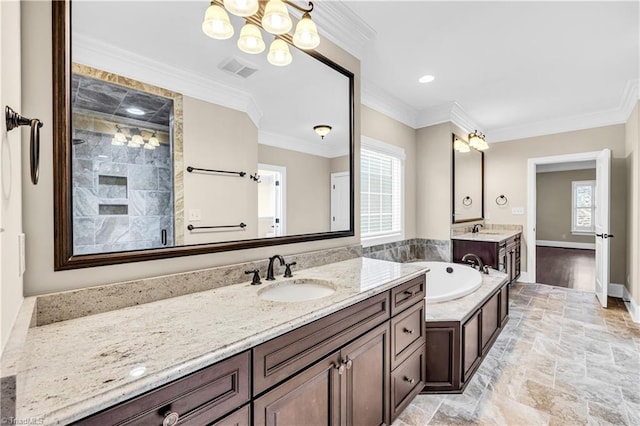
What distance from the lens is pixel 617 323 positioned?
3254mm

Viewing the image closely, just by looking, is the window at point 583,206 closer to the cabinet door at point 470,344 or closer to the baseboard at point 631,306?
the baseboard at point 631,306

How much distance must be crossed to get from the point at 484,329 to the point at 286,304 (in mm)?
2183

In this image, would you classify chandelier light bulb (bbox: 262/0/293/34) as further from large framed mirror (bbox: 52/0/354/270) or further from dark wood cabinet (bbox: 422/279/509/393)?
dark wood cabinet (bbox: 422/279/509/393)

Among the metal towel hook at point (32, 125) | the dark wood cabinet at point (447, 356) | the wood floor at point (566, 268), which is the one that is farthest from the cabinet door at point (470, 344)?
the wood floor at point (566, 268)

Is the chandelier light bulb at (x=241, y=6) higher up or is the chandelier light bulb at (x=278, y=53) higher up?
the chandelier light bulb at (x=241, y=6)

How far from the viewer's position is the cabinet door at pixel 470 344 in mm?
2141

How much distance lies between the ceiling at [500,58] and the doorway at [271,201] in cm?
120

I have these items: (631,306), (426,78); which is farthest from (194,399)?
(631,306)

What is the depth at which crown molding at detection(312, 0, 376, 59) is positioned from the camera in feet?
6.64

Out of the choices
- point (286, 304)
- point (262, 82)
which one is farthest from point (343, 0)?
point (286, 304)

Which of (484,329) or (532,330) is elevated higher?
(484,329)

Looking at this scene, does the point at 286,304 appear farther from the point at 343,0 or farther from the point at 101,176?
the point at 343,0

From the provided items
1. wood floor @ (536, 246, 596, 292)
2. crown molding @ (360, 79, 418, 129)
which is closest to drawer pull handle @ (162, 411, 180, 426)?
crown molding @ (360, 79, 418, 129)

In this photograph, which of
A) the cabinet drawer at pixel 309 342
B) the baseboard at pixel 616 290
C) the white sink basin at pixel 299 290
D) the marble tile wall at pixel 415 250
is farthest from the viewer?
the baseboard at pixel 616 290
